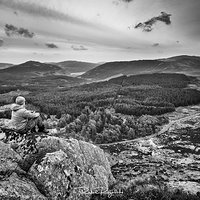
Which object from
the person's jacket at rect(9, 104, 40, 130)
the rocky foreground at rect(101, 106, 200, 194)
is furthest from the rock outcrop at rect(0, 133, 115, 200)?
the rocky foreground at rect(101, 106, 200, 194)

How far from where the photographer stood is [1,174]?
19703 millimetres

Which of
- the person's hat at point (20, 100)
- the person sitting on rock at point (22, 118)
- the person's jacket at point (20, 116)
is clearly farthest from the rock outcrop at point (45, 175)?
the person's hat at point (20, 100)

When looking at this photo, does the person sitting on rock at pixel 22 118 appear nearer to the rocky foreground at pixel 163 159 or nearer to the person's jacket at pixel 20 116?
the person's jacket at pixel 20 116

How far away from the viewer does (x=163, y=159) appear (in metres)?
64.8

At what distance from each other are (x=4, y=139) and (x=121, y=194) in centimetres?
1476

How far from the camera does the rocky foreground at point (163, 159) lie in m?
41.0

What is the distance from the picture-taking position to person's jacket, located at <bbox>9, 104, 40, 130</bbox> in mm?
23094

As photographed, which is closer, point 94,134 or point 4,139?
point 4,139

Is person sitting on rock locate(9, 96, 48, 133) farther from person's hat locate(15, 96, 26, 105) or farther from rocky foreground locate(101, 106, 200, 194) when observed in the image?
rocky foreground locate(101, 106, 200, 194)

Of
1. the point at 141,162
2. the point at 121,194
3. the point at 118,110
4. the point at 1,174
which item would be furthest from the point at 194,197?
the point at 118,110

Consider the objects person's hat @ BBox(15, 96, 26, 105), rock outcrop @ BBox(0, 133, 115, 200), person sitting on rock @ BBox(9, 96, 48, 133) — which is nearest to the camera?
rock outcrop @ BBox(0, 133, 115, 200)

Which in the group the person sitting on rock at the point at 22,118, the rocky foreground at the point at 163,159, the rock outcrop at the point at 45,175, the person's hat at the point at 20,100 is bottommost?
the rocky foreground at the point at 163,159

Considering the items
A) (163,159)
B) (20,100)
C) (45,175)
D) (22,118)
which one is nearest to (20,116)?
(22,118)

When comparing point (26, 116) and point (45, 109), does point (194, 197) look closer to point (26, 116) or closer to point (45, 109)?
point (26, 116)
